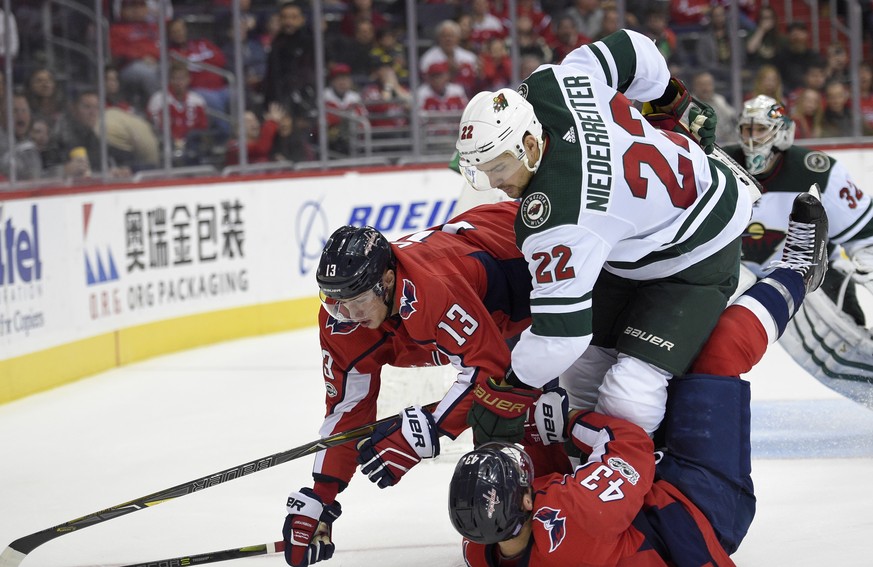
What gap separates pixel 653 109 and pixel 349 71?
17.7ft

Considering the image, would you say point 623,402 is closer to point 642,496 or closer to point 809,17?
point 642,496

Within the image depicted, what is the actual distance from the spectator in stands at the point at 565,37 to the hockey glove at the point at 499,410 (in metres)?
6.67

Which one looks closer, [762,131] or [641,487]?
[641,487]

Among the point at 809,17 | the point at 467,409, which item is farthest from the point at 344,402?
the point at 809,17

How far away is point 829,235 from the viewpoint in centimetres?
480

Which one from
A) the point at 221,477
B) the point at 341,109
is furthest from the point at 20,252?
the point at 221,477

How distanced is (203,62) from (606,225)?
5775mm

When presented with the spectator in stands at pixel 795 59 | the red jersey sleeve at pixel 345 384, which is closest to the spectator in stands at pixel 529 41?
the spectator in stands at pixel 795 59

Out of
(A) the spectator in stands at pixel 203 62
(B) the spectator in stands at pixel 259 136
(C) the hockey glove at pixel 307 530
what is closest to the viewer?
(C) the hockey glove at pixel 307 530

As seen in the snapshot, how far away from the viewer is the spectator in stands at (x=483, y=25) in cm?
922

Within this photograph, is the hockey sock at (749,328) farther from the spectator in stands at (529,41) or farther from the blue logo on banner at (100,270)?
the spectator in stands at (529,41)

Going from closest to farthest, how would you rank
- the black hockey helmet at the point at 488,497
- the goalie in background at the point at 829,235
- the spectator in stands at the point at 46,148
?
the black hockey helmet at the point at 488,497, the goalie in background at the point at 829,235, the spectator in stands at the point at 46,148

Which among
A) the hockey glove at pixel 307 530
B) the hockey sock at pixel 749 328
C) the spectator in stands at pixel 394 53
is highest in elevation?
the spectator in stands at pixel 394 53

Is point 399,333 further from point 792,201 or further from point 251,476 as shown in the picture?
point 792,201
